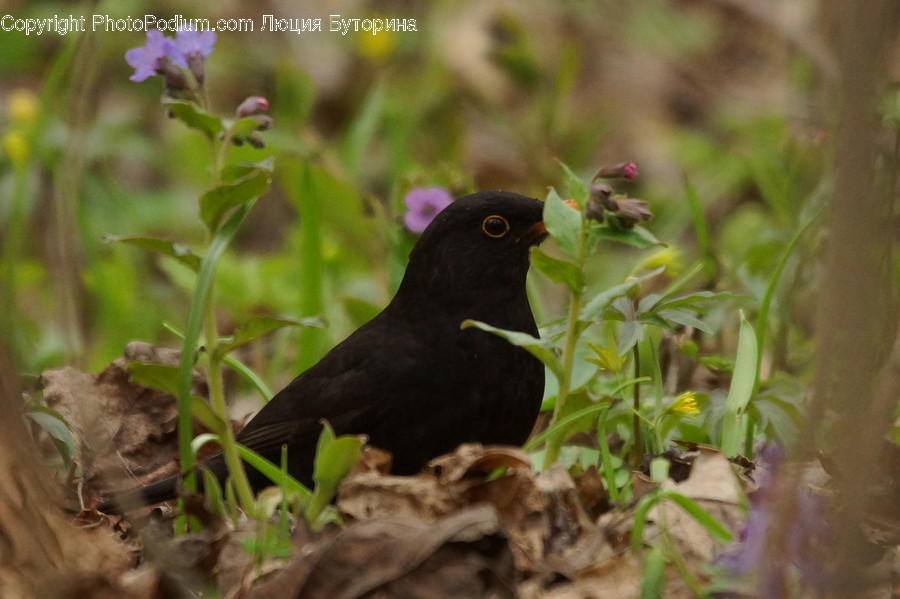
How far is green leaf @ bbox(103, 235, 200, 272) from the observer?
2398mm

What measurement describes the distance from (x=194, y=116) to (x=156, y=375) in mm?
526

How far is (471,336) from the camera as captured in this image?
122 inches

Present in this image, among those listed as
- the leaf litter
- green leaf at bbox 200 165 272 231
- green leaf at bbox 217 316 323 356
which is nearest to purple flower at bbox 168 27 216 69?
green leaf at bbox 200 165 272 231

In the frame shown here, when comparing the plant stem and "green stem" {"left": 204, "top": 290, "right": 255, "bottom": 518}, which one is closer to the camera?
"green stem" {"left": 204, "top": 290, "right": 255, "bottom": 518}

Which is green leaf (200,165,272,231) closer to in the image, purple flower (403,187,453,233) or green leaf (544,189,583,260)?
green leaf (544,189,583,260)

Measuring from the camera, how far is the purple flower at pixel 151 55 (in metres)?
2.57

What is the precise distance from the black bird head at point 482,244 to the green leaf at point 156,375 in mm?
1015

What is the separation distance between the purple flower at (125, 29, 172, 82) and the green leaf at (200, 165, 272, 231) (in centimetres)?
30

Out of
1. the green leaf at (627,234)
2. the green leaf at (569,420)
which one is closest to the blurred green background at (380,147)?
the green leaf at (569,420)

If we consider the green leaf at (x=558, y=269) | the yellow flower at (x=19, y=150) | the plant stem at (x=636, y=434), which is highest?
the yellow flower at (x=19, y=150)

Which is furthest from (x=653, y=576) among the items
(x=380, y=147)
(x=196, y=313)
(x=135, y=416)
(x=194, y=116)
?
(x=380, y=147)

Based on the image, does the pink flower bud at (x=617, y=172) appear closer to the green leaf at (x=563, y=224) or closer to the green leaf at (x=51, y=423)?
the green leaf at (x=563, y=224)

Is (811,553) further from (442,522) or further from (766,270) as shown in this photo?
(766,270)

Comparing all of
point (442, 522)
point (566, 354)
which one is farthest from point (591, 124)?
point (442, 522)
